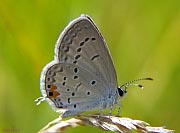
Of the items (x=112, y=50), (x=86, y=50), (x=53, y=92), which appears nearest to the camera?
(x=53, y=92)

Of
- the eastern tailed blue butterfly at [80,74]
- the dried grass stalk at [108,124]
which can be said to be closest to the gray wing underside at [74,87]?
the eastern tailed blue butterfly at [80,74]

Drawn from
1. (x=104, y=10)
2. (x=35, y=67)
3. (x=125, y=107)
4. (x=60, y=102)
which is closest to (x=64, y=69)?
(x=60, y=102)

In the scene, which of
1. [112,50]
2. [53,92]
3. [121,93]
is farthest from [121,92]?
[112,50]

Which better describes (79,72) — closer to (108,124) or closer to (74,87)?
(74,87)

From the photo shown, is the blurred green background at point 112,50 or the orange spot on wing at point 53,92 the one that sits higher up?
the blurred green background at point 112,50

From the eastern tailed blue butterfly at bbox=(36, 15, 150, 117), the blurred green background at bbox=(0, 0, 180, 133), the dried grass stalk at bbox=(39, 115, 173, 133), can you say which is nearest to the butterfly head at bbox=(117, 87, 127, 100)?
the eastern tailed blue butterfly at bbox=(36, 15, 150, 117)

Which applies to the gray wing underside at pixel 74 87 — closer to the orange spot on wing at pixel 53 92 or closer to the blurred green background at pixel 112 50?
the orange spot on wing at pixel 53 92
